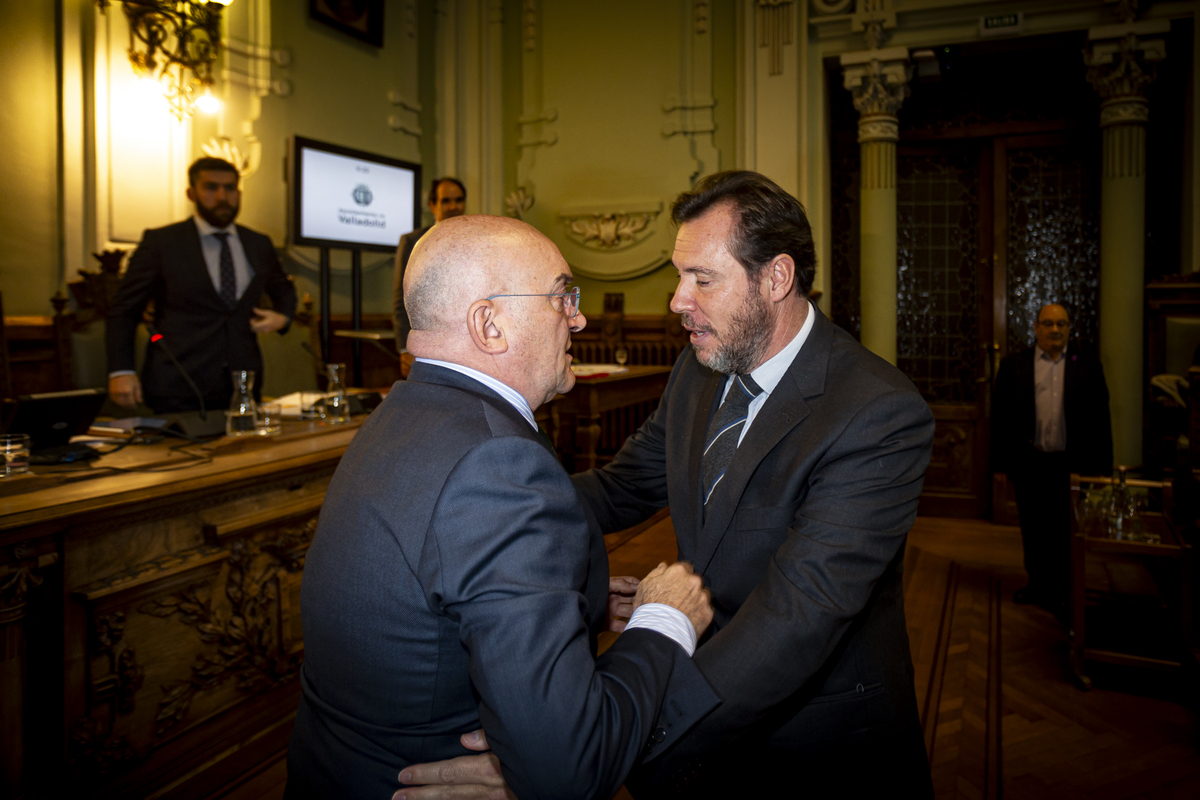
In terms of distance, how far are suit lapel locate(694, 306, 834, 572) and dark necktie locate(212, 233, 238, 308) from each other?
9.58 feet

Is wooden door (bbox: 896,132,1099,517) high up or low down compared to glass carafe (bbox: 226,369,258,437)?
up

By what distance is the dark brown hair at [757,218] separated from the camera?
1518mm

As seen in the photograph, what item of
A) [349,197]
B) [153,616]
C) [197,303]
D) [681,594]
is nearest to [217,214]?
[197,303]

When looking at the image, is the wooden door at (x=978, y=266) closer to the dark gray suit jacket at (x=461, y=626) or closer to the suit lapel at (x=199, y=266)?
the suit lapel at (x=199, y=266)

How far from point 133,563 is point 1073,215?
6216 mm

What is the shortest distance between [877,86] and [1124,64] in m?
1.48

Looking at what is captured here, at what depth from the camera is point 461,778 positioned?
1.06 metres

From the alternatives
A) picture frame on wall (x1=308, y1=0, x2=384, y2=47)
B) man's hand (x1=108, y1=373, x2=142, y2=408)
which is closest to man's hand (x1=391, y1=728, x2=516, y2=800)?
man's hand (x1=108, y1=373, x2=142, y2=408)

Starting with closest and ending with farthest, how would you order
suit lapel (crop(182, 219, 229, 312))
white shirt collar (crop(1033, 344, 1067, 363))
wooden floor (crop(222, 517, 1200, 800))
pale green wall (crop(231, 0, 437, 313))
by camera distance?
wooden floor (crop(222, 517, 1200, 800)) → suit lapel (crop(182, 219, 229, 312)) → white shirt collar (crop(1033, 344, 1067, 363)) → pale green wall (crop(231, 0, 437, 313))

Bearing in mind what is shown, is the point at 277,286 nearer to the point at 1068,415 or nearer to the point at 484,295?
the point at 484,295

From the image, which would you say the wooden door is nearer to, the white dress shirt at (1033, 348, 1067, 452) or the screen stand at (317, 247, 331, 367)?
the white dress shirt at (1033, 348, 1067, 452)

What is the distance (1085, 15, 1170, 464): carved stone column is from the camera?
5.06m

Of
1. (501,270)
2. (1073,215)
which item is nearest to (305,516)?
(501,270)

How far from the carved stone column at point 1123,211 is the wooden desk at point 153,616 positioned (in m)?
5.01
